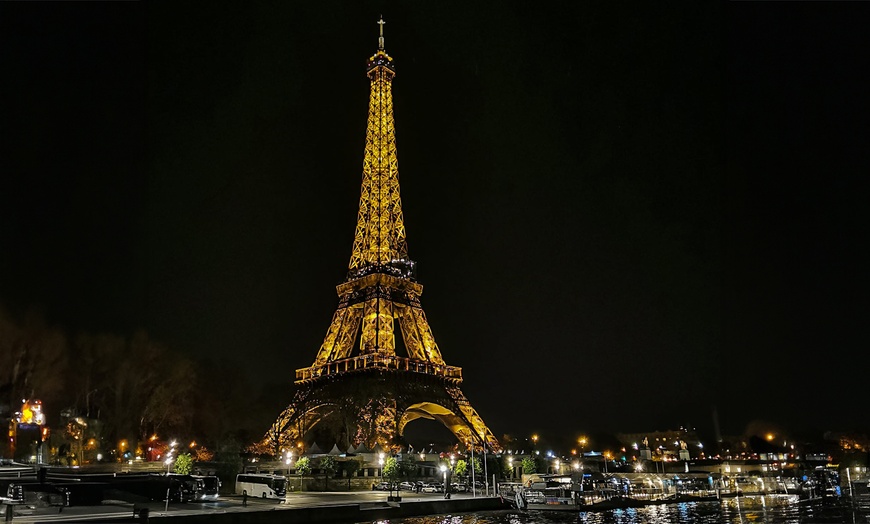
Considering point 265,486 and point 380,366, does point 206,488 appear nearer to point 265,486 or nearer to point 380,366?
point 265,486

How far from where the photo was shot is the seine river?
35750 millimetres

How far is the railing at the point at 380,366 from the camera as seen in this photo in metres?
64.5

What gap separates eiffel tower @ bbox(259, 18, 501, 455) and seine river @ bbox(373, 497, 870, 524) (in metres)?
21.2

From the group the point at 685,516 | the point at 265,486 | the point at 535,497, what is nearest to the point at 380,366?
the point at 535,497

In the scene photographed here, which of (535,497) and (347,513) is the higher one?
(347,513)

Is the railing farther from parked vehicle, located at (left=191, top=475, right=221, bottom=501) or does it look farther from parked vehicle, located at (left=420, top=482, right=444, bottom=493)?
parked vehicle, located at (left=191, top=475, right=221, bottom=501)

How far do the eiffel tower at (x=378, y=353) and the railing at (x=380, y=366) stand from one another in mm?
90

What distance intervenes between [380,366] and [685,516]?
101 feet

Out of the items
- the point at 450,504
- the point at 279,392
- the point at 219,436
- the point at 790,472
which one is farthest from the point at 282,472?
the point at 790,472

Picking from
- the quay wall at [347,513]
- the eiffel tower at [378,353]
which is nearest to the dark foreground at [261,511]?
the quay wall at [347,513]

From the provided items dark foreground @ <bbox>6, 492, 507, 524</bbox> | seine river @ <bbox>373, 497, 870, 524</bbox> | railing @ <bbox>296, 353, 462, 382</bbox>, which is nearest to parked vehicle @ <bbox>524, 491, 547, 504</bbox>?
seine river @ <bbox>373, 497, 870, 524</bbox>

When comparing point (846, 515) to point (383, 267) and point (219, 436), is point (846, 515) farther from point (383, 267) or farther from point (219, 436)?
point (219, 436)

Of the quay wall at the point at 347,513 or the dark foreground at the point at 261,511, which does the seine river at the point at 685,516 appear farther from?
the dark foreground at the point at 261,511

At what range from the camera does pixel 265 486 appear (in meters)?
36.3
